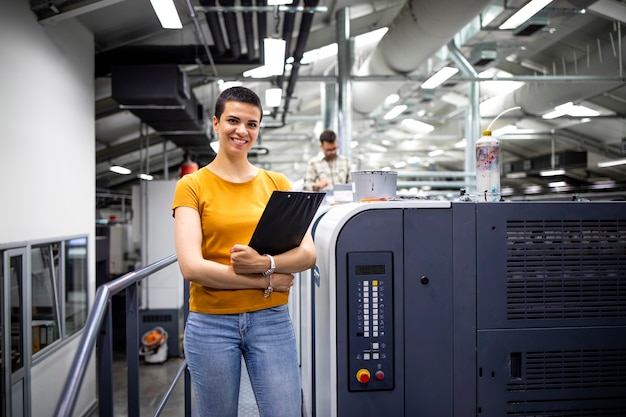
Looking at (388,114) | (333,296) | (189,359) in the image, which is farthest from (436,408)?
(388,114)

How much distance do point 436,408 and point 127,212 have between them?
767 inches

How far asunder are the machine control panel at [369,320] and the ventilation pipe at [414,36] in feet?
11.1

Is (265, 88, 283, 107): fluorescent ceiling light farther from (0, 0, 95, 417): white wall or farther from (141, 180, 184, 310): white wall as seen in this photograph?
(141, 180, 184, 310): white wall

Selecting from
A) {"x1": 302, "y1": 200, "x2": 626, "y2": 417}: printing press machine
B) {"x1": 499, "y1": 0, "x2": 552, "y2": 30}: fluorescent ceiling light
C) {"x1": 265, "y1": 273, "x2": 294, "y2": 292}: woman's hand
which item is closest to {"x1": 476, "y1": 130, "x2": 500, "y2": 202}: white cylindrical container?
{"x1": 302, "y1": 200, "x2": 626, "y2": 417}: printing press machine

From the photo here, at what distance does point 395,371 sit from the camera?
2.07 m

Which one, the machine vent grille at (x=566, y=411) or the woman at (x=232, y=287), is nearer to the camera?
the woman at (x=232, y=287)

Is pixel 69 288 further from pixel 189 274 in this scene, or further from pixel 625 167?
pixel 625 167

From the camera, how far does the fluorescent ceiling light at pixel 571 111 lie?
8.11 meters

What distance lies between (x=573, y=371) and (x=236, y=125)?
1654 mm

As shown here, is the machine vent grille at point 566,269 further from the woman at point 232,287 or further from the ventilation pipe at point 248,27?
the ventilation pipe at point 248,27

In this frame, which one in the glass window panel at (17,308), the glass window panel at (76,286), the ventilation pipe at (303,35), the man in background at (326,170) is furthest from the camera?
the glass window panel at (76,286)

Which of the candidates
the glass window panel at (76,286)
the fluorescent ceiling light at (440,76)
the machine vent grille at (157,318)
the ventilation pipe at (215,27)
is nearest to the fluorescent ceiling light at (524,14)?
the fluorescent ceiling light at (440,76)

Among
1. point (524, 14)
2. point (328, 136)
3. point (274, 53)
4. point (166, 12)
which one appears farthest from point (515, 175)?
point (166, 12)

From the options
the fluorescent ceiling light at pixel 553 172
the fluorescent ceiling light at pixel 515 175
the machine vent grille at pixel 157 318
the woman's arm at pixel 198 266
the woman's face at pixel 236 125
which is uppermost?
the fluorescent ceiling light at pixel 515 175
